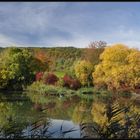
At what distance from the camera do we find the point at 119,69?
16.4 m

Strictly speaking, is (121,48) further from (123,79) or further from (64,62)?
(64,62)

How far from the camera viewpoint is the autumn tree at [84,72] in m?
18.4

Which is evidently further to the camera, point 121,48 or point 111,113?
point 121,48

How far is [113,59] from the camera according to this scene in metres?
16.9

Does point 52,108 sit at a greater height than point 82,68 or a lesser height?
lesser

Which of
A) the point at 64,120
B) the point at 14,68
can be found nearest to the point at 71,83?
the point at 14,68

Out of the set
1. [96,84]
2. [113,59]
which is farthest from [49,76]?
[113,59]

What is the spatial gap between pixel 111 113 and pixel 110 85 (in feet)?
48.9

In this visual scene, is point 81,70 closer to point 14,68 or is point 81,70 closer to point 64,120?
point 14,68

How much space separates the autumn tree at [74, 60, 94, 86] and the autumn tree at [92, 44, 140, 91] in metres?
0.71

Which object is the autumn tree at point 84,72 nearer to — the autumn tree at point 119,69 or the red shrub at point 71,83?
the red shrub at point 71,83

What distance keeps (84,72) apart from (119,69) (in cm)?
256

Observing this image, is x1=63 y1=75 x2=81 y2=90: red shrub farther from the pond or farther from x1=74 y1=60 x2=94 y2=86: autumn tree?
the pond

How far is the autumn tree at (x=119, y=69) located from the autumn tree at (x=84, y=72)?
709mm
